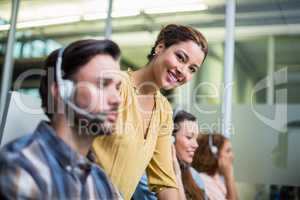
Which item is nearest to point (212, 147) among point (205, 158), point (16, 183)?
point (205, 158)

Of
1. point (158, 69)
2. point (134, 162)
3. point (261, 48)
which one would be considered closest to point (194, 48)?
point (158, 69)

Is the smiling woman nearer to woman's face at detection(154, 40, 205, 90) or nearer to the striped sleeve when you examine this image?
woman's face at detection(154, 40, 205, 90)

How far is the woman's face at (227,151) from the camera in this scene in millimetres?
1665

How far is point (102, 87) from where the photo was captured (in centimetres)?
73

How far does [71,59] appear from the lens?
2.35 feet

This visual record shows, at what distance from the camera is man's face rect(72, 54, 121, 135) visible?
0.72m

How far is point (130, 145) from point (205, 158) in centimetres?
68

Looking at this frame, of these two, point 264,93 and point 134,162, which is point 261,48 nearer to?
point 264,93

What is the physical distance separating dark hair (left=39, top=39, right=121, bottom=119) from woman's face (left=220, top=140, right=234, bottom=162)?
1.04m

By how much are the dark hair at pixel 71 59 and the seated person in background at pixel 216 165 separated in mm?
853

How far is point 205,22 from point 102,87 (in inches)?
47.5

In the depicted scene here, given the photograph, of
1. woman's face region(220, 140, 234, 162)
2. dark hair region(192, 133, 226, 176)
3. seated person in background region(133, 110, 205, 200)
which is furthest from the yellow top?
woman's face region(220, 140, 234, 162)

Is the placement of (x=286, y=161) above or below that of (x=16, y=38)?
below

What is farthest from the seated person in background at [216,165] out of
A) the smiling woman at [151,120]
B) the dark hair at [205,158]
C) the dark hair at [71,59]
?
the dark hair at [71,59]
